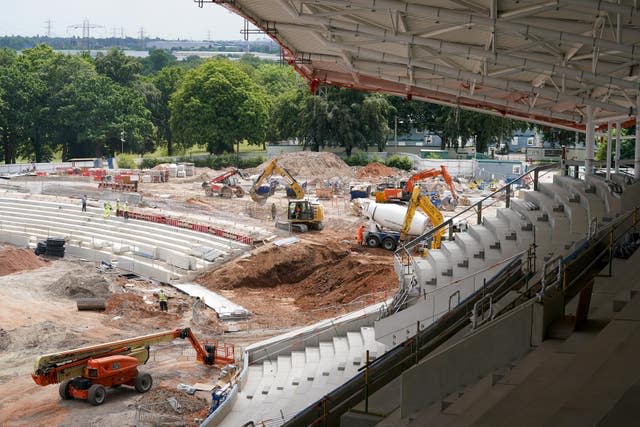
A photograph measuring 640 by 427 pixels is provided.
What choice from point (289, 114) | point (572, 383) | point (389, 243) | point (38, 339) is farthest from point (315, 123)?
point (572, 383)

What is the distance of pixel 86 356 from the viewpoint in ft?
76.1

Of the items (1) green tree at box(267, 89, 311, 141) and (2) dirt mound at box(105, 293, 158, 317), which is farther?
(1) green tree at box(267, 89, 311, 141)

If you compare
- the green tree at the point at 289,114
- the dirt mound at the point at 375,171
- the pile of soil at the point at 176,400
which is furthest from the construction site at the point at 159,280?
the green tree at the point at 289,114

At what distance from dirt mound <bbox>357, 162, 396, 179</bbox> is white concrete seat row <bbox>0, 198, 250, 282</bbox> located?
83.7 feet

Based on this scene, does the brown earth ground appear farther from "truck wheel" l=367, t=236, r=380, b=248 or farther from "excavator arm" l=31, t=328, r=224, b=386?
"excavator arm" l=31, t=328, r=224, b=386

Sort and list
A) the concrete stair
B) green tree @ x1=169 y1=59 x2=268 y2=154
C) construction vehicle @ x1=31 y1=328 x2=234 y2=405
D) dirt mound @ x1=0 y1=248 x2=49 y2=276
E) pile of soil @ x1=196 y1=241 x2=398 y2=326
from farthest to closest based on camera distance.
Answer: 1. green tree @ x1=169 y1=59 x2=268 y2=154
2. dirt mound @ x1=0 y1=248 x2=49 y2=276
3. pile of soil @ x1=196 y1=241 x2=398 y2=326
4. construction vehicle @ x1=31 y1=328 x2=234 y2=405
5. the concrete stair

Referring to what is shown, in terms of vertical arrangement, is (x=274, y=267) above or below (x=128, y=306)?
above

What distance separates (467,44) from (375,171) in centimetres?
5050

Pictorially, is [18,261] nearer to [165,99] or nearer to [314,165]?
[314,165]

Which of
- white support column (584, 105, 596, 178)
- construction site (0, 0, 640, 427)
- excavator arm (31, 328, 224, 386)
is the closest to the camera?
construction site (0, 0, 640, 427)

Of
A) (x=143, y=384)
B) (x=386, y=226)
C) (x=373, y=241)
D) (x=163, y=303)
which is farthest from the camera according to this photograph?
(x=386, y=226)

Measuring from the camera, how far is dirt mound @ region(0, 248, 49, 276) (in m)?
40.5

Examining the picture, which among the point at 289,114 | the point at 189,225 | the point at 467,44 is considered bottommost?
the point at 189,225

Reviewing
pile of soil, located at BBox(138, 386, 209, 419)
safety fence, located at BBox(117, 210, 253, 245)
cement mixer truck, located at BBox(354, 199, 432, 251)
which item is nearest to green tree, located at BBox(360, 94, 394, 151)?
safety fence, located at BBox(117, 210, 253, 245)
